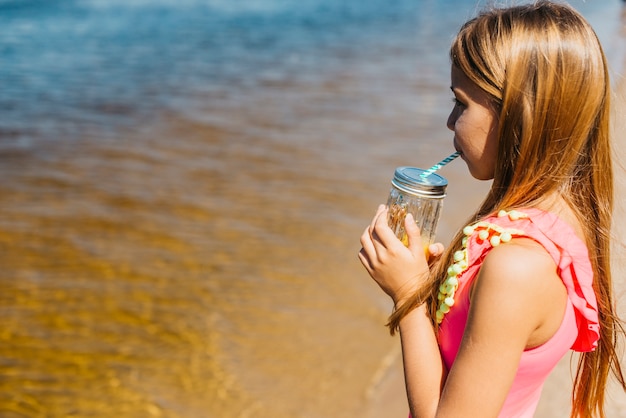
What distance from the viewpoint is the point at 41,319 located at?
14.3ft

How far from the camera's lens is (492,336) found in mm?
1518

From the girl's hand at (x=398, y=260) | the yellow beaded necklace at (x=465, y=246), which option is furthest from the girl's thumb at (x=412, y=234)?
the yellow beaded necklace at (x=465, y=246)

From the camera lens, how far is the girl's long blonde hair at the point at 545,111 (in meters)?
1.60

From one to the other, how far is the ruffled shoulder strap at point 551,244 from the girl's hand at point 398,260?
13 centimetres

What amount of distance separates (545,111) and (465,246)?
1.17ft

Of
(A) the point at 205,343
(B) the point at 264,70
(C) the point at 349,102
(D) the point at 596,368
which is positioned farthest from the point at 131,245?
(B) the point at 264,70

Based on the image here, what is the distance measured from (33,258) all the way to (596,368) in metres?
4.14

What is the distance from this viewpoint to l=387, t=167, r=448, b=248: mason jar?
5.73ft

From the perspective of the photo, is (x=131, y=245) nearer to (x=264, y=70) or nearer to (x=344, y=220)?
(x=344, y=220)

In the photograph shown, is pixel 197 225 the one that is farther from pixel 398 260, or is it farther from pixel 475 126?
pixel 475 126

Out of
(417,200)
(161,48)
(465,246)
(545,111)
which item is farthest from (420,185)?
(161,48)

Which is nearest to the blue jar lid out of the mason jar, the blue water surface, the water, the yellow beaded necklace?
the mason jar

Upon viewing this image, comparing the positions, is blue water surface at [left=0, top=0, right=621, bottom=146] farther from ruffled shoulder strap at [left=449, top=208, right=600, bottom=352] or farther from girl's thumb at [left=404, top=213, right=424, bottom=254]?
ruffled shoulder strap at [left=449, top=208, right=600, bottom=352]

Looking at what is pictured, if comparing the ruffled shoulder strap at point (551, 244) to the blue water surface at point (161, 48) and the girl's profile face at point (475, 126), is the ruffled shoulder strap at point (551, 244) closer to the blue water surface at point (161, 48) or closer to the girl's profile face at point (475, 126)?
the girl's profile face at point (475, 126)
